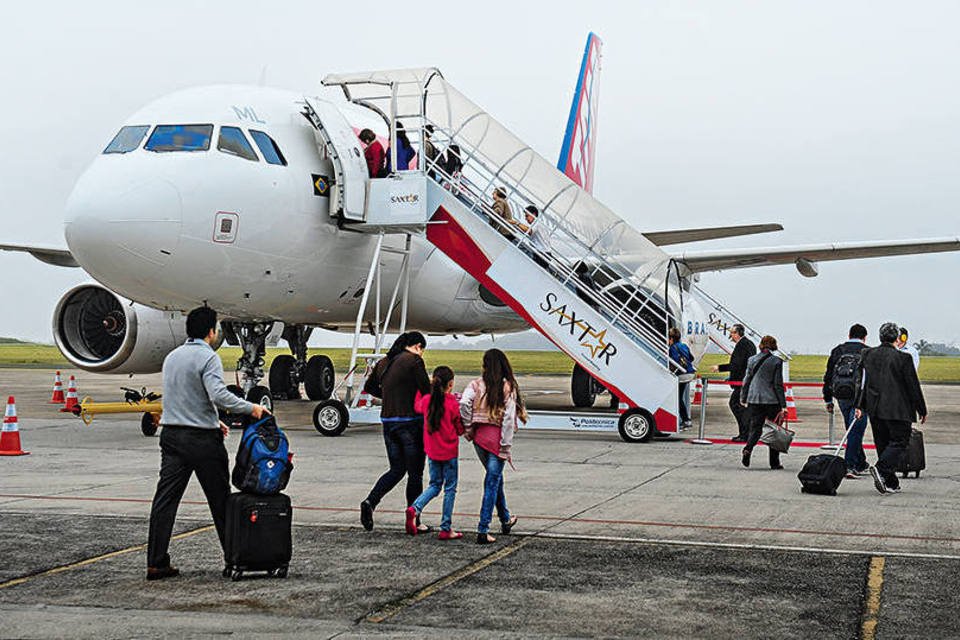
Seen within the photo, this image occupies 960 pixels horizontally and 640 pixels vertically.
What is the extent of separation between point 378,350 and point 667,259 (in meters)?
4.13

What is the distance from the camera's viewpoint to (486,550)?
7492 millimetres

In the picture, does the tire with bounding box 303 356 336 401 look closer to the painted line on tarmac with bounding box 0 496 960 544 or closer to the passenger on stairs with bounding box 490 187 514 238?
the passenger on stairs with bounding box 490 187 514 238

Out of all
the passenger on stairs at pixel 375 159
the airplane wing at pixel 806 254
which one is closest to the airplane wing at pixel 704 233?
the airplane wing at pixel 806 254

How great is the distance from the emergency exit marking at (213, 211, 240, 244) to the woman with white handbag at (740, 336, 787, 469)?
20.2ft

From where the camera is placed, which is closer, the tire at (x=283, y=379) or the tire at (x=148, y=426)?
the tire at (x=148, y=426)

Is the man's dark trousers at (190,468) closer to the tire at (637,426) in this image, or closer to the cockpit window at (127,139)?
the cockpit window at (127,139)

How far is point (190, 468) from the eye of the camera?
6848 mm

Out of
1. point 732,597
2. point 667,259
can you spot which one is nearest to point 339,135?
point 667,259

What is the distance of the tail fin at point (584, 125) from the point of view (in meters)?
25.8

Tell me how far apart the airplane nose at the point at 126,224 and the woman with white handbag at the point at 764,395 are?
21.7 ft

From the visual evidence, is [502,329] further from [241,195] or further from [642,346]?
[241,195]

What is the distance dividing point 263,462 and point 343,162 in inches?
347

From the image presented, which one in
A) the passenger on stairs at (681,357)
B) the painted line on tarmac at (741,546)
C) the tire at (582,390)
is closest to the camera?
the painted line on tarmac at (741,546)

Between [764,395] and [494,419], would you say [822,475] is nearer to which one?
[764,395]
